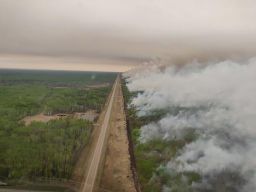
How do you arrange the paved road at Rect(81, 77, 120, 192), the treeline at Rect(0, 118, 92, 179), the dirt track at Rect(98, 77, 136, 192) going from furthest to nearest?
the treeline at Rect(0, 118, 92, 179)
the dirt track at Rect(98, 77, 136, 192)
the paved road at Rect(81, 77, 120, 192)

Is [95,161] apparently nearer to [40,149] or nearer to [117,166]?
[117,166]

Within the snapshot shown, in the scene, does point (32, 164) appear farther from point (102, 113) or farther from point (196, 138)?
point (102, 113)

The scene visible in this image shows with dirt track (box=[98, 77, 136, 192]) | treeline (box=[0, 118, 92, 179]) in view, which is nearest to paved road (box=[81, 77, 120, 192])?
dirt track (box=[98, 77, 136, 192])

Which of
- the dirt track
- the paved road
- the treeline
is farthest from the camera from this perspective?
the treeline

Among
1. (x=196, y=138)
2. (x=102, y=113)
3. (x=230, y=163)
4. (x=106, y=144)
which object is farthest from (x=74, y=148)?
(x=102, y=113)

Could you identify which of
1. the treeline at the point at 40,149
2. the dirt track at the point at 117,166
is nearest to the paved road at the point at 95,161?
the dirt track at the point at 117,166

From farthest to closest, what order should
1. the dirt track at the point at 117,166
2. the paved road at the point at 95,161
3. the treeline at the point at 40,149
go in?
the treeline at the point at 40,149 → the dirt track at the point at 117,166 → the paved road at the point at 95,161

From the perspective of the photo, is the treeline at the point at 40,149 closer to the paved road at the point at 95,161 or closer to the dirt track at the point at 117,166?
the paved road at the point at 95,161

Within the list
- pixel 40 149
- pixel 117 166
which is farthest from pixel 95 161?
pixel 40 149

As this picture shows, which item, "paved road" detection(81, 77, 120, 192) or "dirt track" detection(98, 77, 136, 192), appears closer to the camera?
"paved road" detection(81, 77, 120, 192)

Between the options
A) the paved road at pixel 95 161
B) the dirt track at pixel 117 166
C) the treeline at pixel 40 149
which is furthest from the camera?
the treeline at pixel 40 149

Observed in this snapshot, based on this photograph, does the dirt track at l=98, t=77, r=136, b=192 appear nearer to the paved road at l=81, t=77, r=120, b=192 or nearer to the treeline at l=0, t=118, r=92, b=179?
the paved road at l=81, t=77, r=120, b=192
